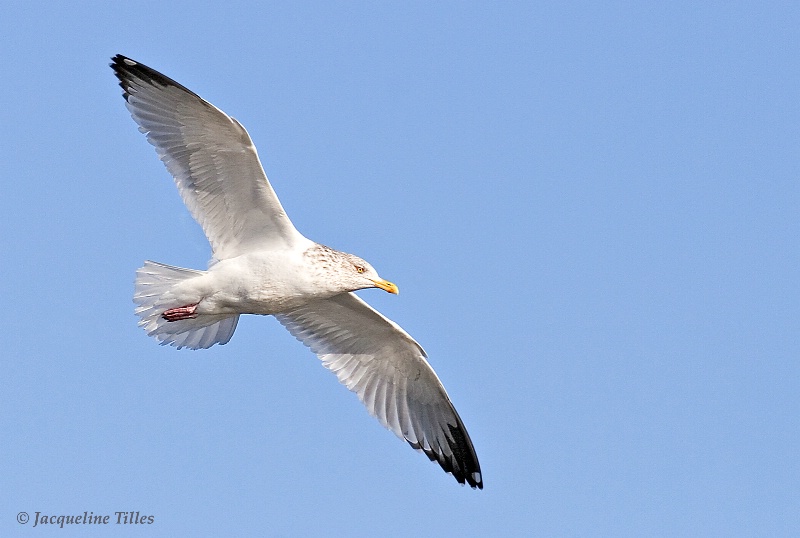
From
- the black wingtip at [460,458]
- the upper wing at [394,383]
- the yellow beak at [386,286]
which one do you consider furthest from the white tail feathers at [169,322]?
the black wingtip at [460,458]

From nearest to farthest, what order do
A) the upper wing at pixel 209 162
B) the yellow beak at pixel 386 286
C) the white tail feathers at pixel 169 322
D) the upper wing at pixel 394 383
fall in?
1. the upper wing at pixel 209 162
2. the yellow beak at pixel 386 286
3. the white tail feathers at pixel 169 322
4. the upper wing at pixel 394 383

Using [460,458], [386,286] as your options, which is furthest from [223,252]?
[460,458]

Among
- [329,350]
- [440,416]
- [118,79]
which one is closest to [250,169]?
[118,79]

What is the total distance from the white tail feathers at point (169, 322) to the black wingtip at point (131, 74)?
1.54 meters

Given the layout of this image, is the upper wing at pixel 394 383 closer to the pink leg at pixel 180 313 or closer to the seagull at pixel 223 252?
the seagull at pixel 223 252

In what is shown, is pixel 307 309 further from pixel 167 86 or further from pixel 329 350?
pixel 167 86

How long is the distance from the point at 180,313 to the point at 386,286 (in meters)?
1.81

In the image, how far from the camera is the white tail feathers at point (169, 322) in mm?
10391

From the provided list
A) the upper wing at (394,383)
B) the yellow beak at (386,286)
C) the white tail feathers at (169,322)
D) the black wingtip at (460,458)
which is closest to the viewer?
the yellow beak at (386,286)

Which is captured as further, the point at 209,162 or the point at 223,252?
the point at 223,252

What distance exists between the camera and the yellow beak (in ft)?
33.4

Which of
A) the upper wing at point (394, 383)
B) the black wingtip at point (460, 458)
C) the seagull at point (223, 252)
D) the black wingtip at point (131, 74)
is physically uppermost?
the black wingtip at point (131, 74)

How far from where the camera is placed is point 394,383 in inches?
456

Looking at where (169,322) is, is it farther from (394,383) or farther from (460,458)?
(460,458)
